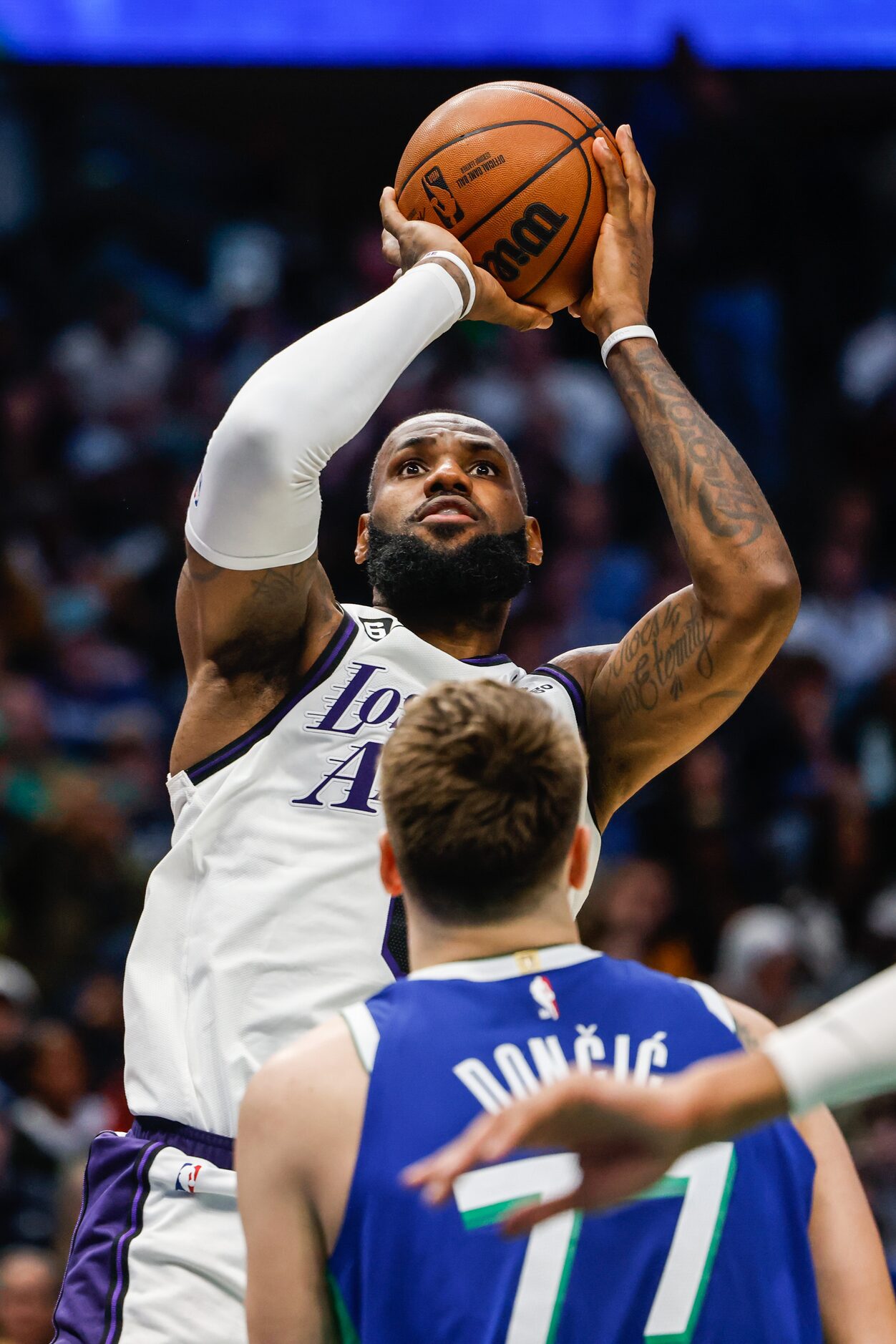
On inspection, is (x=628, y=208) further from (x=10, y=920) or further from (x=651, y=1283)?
(x=10, y=920)

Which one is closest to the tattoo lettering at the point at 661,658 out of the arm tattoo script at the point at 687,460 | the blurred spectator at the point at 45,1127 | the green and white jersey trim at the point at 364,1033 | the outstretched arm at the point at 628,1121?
the arm tattoo script at the point at 687,460

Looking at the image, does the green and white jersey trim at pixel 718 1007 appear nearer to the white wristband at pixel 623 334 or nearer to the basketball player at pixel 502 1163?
the basketball player at pixel 502 1163

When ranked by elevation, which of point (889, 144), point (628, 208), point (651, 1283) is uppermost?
point (889, 144)

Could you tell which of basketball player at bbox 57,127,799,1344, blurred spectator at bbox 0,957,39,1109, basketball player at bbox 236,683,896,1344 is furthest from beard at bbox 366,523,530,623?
blurred spectator at bbox 0,957,39,1109

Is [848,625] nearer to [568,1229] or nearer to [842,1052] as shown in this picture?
[568,1229]

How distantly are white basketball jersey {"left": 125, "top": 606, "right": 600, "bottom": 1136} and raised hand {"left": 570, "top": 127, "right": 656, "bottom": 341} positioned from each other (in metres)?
0.99

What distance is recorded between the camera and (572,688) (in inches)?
149

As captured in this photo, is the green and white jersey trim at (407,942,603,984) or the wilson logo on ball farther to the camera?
the wilson logo on ball

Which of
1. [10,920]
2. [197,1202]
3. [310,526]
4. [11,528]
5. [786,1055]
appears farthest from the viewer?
[11,528]

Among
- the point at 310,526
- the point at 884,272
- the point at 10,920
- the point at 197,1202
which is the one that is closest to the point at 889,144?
the point at 884,272

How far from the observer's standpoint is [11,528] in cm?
955

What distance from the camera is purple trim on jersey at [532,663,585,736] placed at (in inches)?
147

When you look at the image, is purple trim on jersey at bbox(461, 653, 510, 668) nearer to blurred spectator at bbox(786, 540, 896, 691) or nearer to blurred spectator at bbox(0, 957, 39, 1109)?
blurred spectator at bbox(0, 957, 39, 1109)

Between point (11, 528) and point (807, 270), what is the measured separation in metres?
5.31
